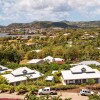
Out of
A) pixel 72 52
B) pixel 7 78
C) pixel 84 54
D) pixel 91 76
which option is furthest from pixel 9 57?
pixel 91 76

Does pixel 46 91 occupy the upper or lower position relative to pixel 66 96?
upper

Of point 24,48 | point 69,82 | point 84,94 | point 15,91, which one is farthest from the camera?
point 24,48

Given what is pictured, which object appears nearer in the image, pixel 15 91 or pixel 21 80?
pixel 15 91

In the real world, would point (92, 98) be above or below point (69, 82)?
above

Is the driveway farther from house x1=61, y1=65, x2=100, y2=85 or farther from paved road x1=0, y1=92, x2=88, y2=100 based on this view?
house x1=61, y1=65, x2=100, y2=85

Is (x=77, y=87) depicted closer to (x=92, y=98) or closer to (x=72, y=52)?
(x=92, y=98)

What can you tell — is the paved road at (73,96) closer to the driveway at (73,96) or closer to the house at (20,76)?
the driveway at (73,96)

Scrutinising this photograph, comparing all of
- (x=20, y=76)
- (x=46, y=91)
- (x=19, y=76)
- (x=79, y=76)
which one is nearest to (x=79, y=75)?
(x=79, y=76)

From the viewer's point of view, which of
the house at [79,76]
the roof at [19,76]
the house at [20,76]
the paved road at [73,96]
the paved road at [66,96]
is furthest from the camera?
the roof at [19,76]

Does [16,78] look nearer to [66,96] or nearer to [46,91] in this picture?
[46,91]

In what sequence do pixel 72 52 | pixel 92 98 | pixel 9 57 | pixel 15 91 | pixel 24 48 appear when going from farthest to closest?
pixel 24 48
pixel 72 52
pixel 9 57
pixel 15 91
pixel 92 98

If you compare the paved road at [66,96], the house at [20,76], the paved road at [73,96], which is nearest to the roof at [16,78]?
the house at [20,76]
